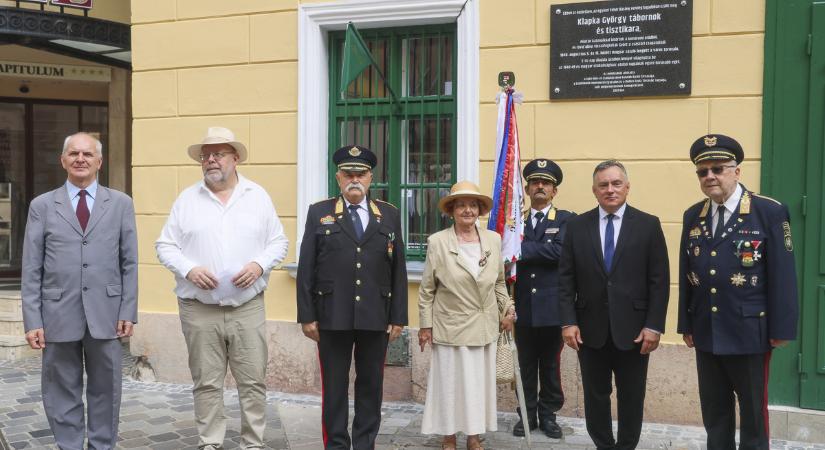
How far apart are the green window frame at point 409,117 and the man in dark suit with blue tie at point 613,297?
2.05 m

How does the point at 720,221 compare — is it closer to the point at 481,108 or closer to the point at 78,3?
the point at 481,108

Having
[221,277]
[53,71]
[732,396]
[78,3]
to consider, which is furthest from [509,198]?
[53,71]

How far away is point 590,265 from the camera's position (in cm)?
390

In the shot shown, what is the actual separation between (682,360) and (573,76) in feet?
7.32

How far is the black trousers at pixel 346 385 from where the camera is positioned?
4184 millimetres

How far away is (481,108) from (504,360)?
2.07 m

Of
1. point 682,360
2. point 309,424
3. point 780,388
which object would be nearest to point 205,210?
point 309,424

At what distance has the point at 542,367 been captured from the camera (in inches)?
192

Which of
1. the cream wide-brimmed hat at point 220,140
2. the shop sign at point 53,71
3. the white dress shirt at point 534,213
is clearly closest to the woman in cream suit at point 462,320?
the white dress shirt at point 534,213

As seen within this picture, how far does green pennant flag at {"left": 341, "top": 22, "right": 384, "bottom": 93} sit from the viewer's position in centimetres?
504

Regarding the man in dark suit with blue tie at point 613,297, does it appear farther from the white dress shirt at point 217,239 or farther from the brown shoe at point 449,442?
the white dress shirt at point 217,239

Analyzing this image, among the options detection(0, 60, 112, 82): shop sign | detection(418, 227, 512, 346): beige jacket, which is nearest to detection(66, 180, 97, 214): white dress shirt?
detection(418, 227, 512, 346): beige jacket

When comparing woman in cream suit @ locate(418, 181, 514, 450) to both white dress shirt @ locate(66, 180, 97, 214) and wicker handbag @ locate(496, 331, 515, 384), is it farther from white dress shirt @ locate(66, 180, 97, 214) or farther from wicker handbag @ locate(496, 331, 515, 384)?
white dress shirt @ locate(66, 180, 97, 214)

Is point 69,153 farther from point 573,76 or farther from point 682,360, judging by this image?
point 682,360
